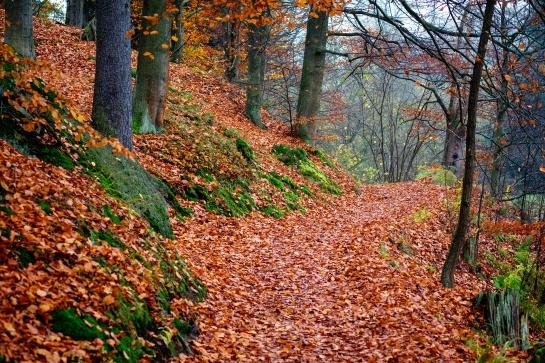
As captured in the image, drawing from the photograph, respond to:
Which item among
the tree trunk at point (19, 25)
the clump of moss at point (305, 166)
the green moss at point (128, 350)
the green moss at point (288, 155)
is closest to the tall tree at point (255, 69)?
the green moss at point (288, 155)

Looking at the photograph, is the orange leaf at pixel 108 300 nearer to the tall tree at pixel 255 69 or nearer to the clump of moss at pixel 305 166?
the clump of moss at pixel 305 166

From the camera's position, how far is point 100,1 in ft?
24.3

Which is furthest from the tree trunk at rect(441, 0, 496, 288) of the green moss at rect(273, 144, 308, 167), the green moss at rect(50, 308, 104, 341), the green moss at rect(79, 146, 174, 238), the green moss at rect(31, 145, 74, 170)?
the green moss at rect(273, 144, 308, 167)

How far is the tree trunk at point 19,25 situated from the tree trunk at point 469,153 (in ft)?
25.6

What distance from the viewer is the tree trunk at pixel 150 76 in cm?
975

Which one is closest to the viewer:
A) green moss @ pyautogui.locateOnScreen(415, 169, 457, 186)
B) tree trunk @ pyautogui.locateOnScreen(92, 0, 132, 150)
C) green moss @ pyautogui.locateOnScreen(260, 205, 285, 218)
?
tree trunk @ pyautogui.locateOnScreen(92, 0, 132, 150)

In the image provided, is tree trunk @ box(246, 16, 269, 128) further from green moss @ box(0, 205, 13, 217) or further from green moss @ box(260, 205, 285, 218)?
green moss @ box(0, 205, 13, 217)

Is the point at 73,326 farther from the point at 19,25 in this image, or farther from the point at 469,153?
the point at 19,25

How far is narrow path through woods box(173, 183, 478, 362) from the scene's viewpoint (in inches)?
207

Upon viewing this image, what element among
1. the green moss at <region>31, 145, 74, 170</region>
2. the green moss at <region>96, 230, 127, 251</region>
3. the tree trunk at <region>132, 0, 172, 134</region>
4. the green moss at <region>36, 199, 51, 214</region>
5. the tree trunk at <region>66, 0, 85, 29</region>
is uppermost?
the tree trunk at <region>66, 0, 85, 29</region>

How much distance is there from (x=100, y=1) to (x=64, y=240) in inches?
188

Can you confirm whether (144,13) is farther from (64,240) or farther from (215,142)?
(64,240)

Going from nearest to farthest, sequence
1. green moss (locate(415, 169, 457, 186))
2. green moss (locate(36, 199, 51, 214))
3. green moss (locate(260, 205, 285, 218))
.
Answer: green moss (locate(36, 199, 51, 214)) → green moss (locate(260, 205, 285, 218)) → green moss (locate(415, 169, 457, 186))

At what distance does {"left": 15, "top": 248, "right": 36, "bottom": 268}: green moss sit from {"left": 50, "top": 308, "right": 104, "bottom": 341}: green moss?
58cm
